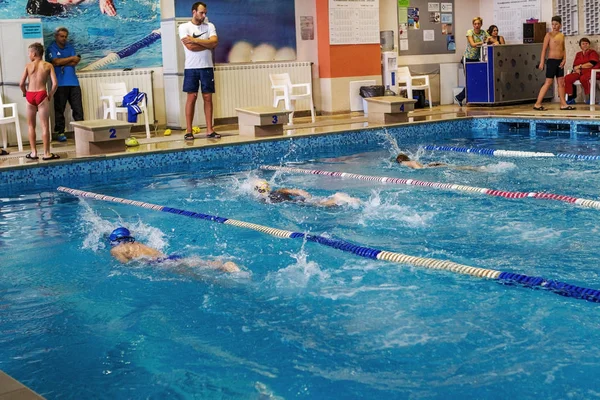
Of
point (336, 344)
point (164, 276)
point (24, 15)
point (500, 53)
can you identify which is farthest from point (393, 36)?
point (336, 344)

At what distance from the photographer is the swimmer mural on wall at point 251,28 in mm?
13270

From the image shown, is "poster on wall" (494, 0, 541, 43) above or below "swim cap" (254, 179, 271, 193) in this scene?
above

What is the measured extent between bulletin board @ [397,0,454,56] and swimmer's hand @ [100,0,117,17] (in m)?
5.67

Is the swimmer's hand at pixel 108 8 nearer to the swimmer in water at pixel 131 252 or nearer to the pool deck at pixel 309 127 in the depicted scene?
the pool deck at pixel 309 127

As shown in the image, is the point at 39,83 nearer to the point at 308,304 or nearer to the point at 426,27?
the point at 308,304

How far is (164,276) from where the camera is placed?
5184mm

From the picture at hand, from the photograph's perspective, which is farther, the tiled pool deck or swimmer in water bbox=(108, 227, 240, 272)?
the tiled pool deck

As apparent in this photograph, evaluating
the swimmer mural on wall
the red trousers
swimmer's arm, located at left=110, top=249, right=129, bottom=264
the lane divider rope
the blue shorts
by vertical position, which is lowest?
swimmer's arm, located at left=110, top=249, right=129, bottom=264

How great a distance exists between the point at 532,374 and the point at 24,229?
15.4 ft

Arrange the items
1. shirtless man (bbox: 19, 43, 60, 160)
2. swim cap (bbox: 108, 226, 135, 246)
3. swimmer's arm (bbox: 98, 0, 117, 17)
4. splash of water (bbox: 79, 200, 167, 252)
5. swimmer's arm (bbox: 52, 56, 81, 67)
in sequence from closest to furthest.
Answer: swim cap (bbox: 108, 226, 135, 246), splash of water (bbox: 79, 200, 167, 252), shirtless man (bbox: 19, 43, 60, 160), swimmer's arm (bbox: 52, 56, 81, 67), swimmer's arm (bbox: 98, 0, 117, 17)

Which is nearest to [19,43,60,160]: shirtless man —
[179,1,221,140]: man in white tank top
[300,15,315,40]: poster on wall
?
[179,1,221,140]: man in white tank top

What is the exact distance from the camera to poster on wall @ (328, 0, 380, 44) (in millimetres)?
14219

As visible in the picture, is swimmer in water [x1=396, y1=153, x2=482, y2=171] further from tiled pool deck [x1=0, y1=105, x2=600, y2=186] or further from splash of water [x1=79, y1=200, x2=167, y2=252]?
splash of water [x1=79, y1=200, x2=167, y2=252]

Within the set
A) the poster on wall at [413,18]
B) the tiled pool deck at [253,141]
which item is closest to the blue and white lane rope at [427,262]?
the tiled pool deck at [253,141]
